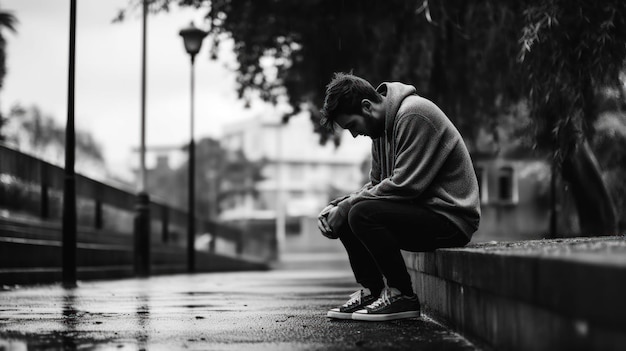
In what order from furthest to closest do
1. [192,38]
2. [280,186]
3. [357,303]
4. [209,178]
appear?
[280,186]
[209,178]
[192,38]
[357,303]

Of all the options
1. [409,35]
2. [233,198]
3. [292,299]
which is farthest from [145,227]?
[233,198]

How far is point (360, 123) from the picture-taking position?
5.25 metres

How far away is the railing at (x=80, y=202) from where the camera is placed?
1356 centimetres

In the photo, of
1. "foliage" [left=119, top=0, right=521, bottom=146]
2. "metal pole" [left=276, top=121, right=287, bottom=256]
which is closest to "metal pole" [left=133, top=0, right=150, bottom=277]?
"foliage" [left=119, top=0, right=521, bottom=146]

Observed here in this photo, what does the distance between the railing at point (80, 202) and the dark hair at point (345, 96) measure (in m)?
8.82

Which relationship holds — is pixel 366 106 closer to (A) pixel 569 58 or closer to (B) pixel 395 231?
(B) pixel 395 231

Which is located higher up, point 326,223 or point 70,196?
point 70,196

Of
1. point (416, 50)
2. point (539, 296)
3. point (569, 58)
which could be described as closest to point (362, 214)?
point (539, 296)

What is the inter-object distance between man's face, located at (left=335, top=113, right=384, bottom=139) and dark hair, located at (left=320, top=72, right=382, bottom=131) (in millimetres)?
27

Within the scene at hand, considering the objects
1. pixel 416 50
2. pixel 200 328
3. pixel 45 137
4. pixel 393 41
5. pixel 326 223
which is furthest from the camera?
pixel 45 137

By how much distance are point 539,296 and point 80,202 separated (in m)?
14.4

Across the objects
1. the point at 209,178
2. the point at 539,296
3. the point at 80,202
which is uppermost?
the point at 209,178

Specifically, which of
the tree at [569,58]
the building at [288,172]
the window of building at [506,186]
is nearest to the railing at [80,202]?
the tree at [569,58]

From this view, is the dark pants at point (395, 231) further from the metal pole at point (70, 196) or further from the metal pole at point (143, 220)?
the metal pole at point (143, 220)
